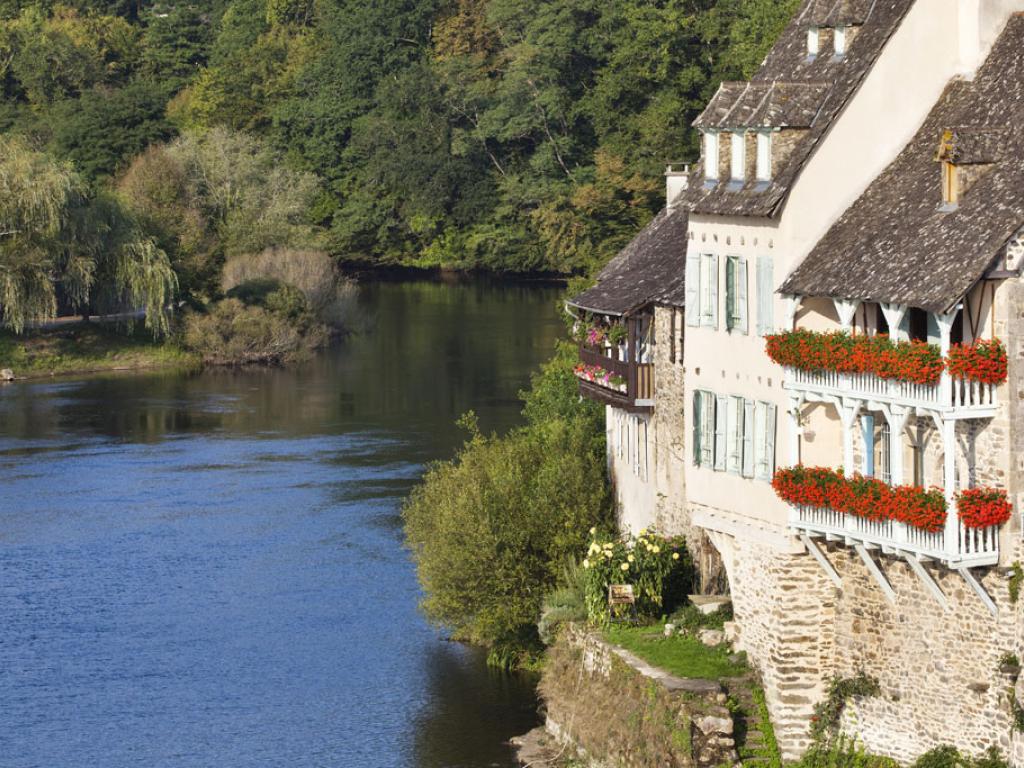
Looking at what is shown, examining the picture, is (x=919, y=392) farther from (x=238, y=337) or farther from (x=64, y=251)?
(x=238, y=337)

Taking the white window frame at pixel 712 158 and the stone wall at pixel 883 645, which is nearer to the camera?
the stone wall at pixel 883 645

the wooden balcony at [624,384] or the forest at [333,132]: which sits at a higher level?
the forest at [333,132]

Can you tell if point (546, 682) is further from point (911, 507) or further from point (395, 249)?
point (395, 249)

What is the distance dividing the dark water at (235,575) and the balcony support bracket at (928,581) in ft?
47.8

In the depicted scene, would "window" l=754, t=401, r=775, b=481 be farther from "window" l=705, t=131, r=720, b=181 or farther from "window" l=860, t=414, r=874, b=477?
"window" l=705, t=131, r=720, b=181

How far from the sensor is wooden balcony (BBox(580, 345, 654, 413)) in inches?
1797

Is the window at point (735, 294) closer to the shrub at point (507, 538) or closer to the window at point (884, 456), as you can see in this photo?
the window at point (884, 456)

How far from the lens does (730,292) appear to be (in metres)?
37.0

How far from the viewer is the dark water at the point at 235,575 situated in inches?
1871

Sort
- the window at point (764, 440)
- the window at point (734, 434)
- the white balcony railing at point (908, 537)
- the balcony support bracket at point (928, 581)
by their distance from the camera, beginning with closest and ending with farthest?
the white balcony railing at point (908, 537) → the balcony support bracket at point (928, 581) → the window at point (764, 440) → the window at point (734, 434)

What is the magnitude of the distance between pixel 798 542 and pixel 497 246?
345 feet

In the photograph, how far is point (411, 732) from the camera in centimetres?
4719

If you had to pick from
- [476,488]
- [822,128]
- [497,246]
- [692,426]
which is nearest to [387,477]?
[476,488]

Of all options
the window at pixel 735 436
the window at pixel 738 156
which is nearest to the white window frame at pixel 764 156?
the window at pixel 738 156
